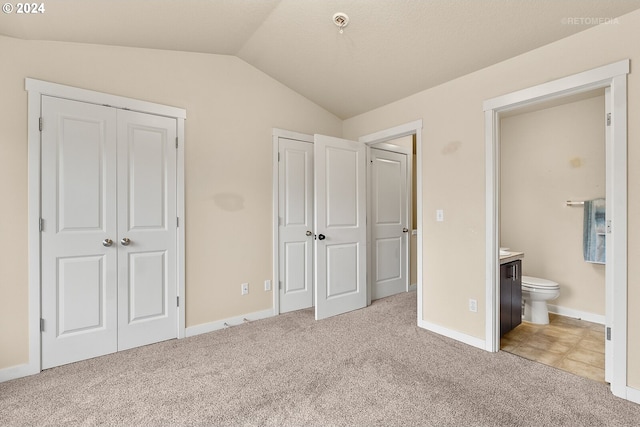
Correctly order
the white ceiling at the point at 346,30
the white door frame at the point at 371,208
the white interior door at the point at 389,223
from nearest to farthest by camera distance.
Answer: the white ceiling at the point at 346,30, the white door frame at the point at 371,208, the white interior door at the point at 389,223

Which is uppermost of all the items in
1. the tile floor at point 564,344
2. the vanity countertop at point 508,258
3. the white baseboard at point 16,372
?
the vanity countertop at point 508,258

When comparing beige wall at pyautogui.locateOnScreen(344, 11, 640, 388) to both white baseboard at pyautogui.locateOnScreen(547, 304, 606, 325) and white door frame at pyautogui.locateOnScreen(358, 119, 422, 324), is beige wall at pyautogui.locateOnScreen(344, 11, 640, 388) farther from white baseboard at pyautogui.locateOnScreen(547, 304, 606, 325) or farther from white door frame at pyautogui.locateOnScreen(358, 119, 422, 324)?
white baseboard at pyautogui.locateOnScreen(547, 304, 606, 325)

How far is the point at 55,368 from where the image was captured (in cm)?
227

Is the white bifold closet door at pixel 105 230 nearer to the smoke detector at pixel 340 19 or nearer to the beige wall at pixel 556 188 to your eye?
the smoke detector at pixel 340 19

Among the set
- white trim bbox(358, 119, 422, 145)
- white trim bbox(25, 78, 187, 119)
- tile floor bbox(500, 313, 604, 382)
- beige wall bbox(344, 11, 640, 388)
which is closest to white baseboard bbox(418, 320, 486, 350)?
beige wall bbox(344, 11, 640, 388)

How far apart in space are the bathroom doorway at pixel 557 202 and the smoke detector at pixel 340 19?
247 cm

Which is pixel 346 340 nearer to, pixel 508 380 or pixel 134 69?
pixel 508 380

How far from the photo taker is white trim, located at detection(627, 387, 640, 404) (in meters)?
1.84

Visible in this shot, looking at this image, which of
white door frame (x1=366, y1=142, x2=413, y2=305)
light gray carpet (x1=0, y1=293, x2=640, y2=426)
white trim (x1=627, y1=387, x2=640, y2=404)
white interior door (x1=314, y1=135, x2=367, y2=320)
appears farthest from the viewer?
white door frame (x1=366, y1=142, x2=413, y2=305)

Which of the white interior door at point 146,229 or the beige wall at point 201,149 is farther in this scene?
the white interior door at point 146,229

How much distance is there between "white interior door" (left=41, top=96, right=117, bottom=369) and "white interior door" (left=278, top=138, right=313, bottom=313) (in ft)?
5.23

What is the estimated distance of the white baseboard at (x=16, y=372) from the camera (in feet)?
6.90

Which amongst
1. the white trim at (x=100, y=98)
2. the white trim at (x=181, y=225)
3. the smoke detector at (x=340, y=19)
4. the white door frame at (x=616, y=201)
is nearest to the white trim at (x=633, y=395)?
the white door frame at (x=616, y=201)

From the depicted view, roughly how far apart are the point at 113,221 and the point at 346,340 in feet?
7.21
